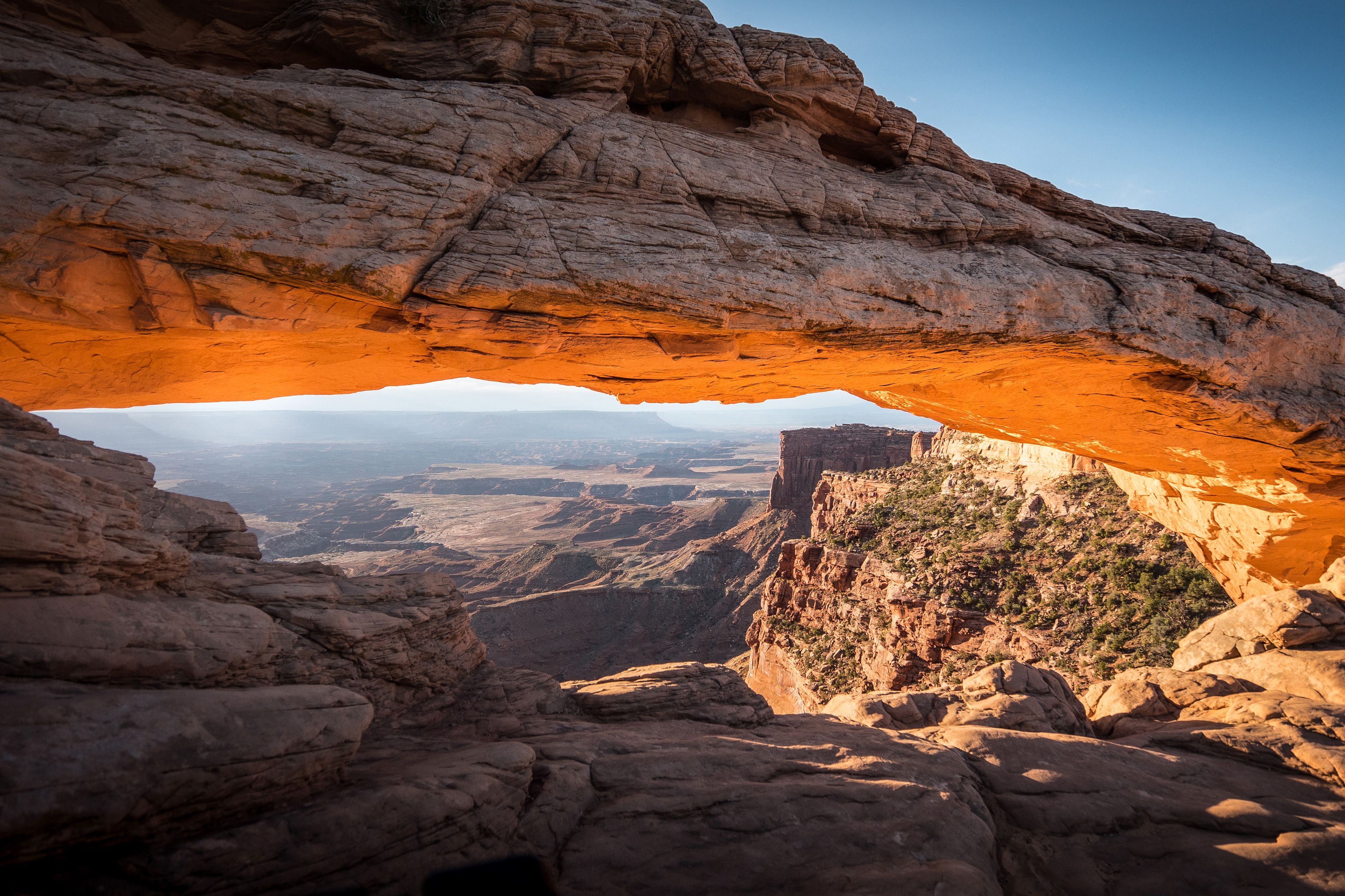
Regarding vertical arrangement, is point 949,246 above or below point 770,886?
above

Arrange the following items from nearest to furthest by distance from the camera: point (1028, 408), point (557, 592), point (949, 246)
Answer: point (949, 246) → point (1028, 408) → point (557, 592)

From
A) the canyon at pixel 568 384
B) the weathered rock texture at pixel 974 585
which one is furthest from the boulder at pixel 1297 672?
the weathered rock texture at pixel 974 585

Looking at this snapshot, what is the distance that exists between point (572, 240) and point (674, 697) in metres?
9.60

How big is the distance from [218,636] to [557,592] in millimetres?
52918

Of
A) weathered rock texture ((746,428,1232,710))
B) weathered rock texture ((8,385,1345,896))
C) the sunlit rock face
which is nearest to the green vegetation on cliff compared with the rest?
weathered rock texture ((746,428,1232,710))

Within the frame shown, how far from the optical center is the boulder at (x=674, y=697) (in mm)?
11219

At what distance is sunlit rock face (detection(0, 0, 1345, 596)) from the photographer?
790cm

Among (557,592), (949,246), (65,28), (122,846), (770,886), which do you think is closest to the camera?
(122,846)

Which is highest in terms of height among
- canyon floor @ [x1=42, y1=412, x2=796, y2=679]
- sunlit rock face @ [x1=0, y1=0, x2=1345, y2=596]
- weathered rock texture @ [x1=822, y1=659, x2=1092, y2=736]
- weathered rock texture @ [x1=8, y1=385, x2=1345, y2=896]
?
sunlit rock face @ [x1=0, y1=0, x2=1345, y2=596]

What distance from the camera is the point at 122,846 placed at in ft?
16.8

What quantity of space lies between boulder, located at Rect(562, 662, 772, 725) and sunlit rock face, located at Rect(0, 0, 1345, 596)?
697 cm

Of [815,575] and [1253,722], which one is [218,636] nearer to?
[1253,722]

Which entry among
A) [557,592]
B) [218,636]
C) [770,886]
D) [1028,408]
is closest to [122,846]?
[218,636]

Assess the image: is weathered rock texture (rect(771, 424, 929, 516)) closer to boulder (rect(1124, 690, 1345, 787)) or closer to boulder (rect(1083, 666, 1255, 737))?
boulder (rect(1083, 666, 1255, 737))
